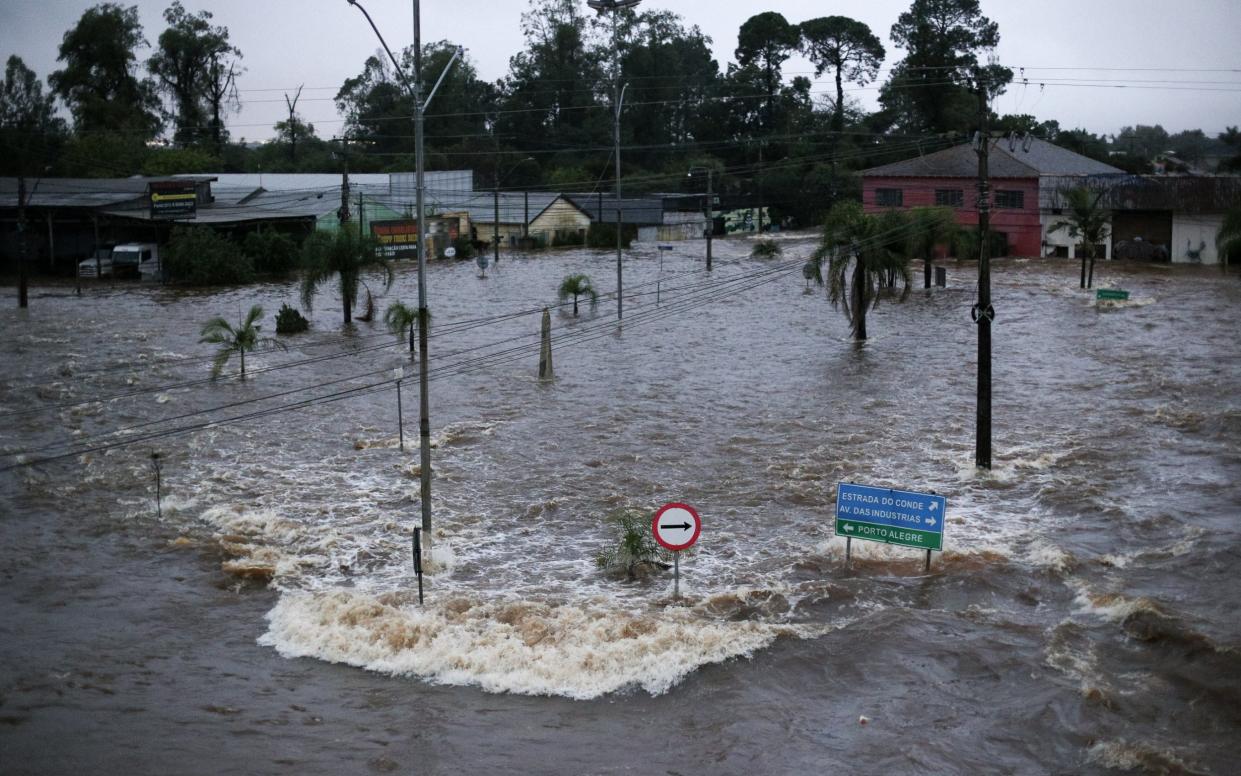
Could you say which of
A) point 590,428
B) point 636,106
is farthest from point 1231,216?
point 636,106

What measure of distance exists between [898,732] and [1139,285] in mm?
36903

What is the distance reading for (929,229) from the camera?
142ft

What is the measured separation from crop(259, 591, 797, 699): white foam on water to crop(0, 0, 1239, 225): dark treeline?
55.4 meters

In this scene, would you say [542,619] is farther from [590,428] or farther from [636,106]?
[636,106]

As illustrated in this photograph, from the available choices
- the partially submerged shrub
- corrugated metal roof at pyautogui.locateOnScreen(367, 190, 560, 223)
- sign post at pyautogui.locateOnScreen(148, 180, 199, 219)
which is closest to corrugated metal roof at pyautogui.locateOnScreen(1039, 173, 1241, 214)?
the partially submerged shrub

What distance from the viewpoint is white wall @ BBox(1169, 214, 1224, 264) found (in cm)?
4969

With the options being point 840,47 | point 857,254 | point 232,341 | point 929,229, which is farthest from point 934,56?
point 232,341

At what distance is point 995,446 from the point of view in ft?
78.5

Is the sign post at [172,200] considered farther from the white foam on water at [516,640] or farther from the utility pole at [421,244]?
the white foam on water at [516,640]

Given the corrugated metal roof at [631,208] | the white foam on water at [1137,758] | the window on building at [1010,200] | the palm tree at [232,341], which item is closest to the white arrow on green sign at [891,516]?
the white foam on water at [1137,758]

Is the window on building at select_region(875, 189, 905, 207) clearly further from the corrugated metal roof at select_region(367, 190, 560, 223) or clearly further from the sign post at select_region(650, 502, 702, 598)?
the sign post at select_region(650, 502, 702, 598)

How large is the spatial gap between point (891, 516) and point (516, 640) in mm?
5201

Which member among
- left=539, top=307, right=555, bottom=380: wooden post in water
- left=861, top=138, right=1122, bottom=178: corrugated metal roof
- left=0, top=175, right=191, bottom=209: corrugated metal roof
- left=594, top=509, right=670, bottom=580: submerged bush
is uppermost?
left=861, top=138, right=1122, bottom=178: corrugated metal roof

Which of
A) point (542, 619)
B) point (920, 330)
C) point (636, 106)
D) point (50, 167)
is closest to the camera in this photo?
point (542, 619)
